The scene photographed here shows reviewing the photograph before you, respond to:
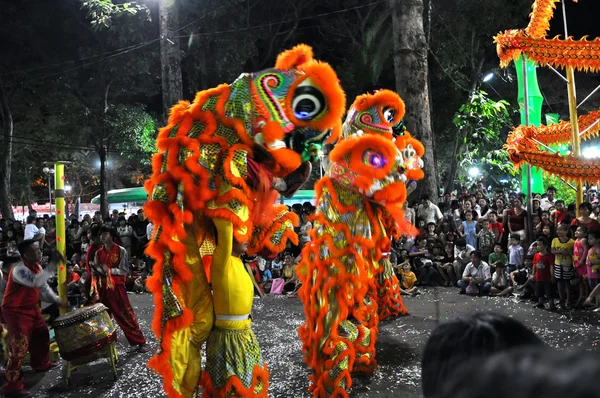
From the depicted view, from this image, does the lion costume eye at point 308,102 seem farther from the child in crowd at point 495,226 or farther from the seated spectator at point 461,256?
the child in crowd at point 495,226

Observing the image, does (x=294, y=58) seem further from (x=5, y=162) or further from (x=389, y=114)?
(x=5, y=162)

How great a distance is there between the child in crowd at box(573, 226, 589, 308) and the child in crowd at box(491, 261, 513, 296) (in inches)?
49.5

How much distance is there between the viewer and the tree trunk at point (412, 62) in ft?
32.4

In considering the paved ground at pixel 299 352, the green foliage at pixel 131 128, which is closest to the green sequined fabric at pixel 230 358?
the paved ground at pixel 299 352

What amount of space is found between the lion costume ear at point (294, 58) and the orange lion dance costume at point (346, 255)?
1185mm

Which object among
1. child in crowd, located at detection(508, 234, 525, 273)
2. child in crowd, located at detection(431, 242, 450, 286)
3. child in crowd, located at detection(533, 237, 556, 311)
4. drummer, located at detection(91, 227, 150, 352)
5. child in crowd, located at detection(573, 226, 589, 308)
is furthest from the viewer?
child in crowd, located at detection(431, 242, 450, 286)

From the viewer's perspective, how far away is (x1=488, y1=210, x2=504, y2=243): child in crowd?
32.8 feet

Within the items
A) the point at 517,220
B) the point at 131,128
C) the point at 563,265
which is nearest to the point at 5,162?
the point at 131,128

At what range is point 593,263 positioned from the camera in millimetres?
7293

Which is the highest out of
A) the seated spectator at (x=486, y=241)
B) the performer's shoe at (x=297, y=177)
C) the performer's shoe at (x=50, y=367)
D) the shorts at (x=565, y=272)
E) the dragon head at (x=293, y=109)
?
the dragon head at (x=293, y=109)

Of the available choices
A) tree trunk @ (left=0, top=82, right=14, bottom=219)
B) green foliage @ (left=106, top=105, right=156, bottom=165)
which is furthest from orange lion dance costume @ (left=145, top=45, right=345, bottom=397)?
tree trunk @ (left=0, top=82, right=14, bottom=219)

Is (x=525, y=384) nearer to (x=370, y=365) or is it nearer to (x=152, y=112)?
(x=370, y=365)

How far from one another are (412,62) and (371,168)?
6042 millimetres

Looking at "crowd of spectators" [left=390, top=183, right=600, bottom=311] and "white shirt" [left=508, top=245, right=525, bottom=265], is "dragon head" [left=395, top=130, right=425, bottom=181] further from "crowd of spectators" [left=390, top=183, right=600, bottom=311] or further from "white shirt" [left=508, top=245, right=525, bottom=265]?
"white shirt" [left=508, top=245, right=525, bottom=265]
